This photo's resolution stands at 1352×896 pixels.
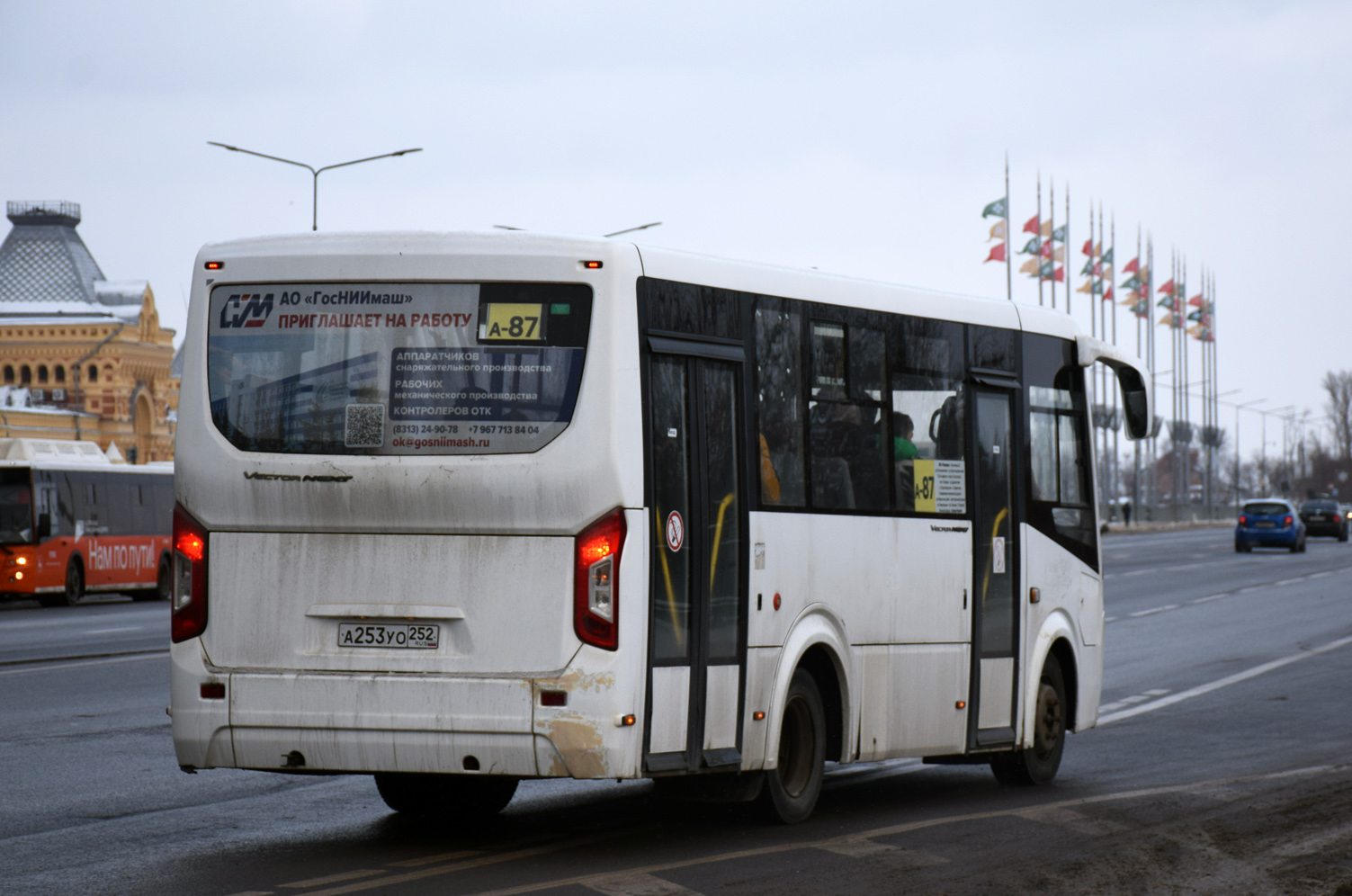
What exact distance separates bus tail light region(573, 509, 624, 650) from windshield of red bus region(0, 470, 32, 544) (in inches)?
1119

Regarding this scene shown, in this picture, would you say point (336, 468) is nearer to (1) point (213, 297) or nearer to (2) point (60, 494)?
(1) point (213, 297)

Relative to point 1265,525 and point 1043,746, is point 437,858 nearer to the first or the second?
point 1043,746

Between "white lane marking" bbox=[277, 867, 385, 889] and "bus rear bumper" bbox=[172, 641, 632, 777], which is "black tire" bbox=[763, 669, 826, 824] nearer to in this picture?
"bus rear bumper" bbox=[172, 641, 632, 777]

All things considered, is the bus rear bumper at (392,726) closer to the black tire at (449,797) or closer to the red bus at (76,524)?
the black tire at (449,797)

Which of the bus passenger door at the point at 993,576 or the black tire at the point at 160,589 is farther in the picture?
the black tire at the point at 160,589

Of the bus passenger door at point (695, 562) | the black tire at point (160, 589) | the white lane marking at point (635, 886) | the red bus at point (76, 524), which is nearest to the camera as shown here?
the white lane marking at point (635, 886)

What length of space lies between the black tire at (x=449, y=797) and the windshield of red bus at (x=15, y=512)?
86.3ft

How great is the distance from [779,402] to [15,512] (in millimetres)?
27673

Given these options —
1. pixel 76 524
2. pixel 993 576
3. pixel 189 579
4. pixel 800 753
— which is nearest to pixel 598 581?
pixel 189 579

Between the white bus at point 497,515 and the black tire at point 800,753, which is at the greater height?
the white bus at point 497,515

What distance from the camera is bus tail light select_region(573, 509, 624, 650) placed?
25.0ft

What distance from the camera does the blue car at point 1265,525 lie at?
5431 cm

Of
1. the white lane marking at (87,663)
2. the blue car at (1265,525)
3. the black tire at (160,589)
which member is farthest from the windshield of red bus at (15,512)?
the blue car at (1265,525)

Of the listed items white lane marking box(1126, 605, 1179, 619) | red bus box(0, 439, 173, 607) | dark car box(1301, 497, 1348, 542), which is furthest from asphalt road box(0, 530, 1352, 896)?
dark car box(1301, 497, 1348, 542)
